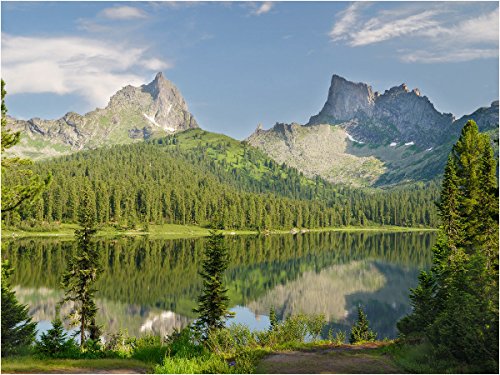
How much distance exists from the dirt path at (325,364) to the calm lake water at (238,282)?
143 feet

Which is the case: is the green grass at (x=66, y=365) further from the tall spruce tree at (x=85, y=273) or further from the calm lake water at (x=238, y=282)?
the calm lake water at (x=238, y=282)

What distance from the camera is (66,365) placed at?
23.2 m

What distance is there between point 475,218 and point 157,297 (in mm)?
60143

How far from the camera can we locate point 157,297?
276 feet

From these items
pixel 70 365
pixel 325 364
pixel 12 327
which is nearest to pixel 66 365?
pixel 70 365

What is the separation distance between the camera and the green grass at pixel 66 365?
21.4 m

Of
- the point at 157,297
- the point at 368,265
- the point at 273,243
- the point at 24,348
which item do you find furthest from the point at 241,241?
the point at 24,348

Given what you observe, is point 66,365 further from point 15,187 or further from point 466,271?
point 466,271

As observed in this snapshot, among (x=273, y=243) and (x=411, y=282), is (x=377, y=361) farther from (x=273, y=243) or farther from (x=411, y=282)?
(x=273, y=243)

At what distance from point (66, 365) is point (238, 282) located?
7883 centimetres

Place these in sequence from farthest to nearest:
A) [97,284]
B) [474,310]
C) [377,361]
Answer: [97,284] < [377,361] < [474,310]

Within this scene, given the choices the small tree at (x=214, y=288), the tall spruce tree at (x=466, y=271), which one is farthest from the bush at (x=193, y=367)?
the small tree at (x=214, y=288)

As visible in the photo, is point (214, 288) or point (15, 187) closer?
point (15, 187)

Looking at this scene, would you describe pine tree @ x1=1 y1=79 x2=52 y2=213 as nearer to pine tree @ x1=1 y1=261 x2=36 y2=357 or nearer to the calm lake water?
pine tree @ x1=1 y1=261 x2=36 y2=357
